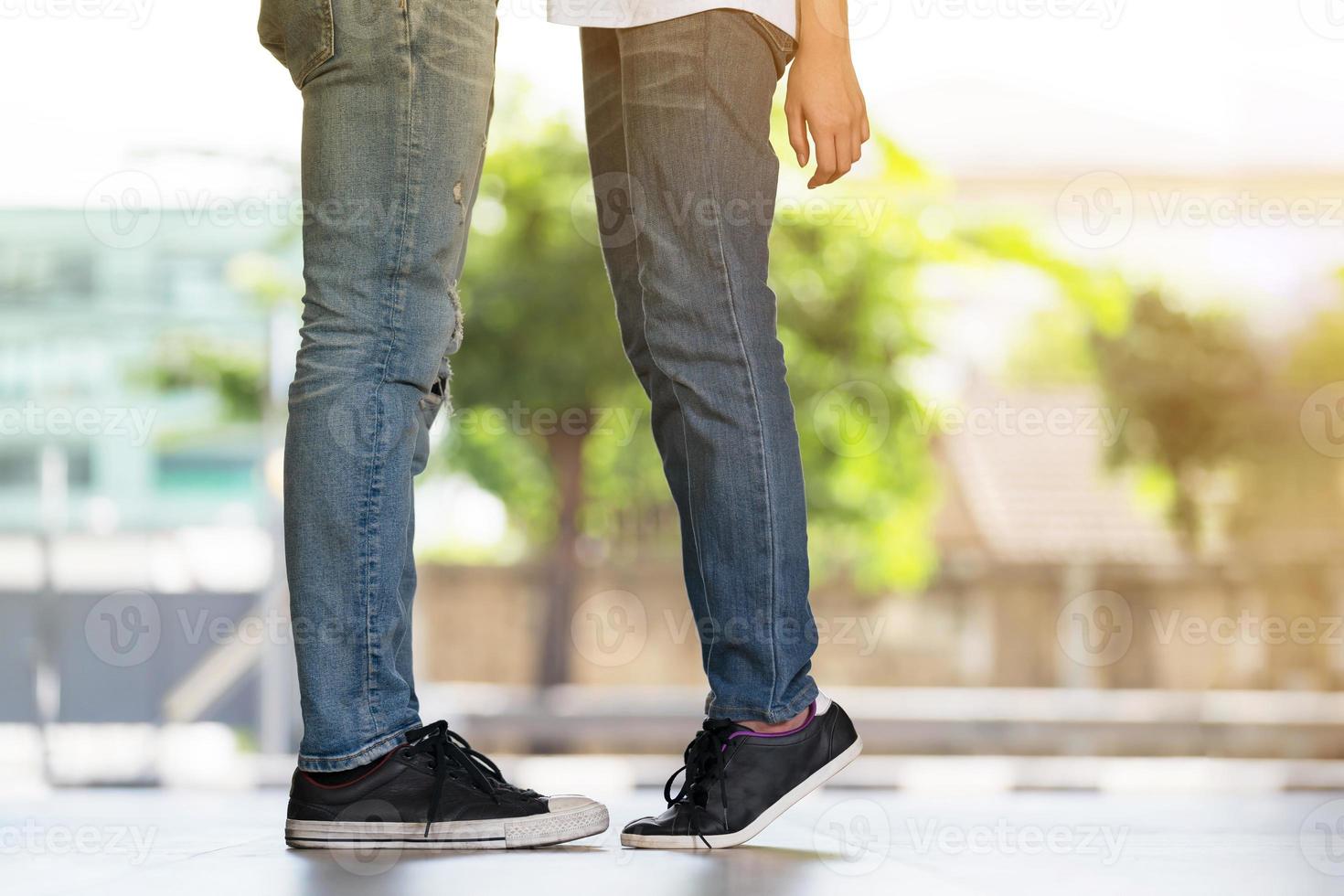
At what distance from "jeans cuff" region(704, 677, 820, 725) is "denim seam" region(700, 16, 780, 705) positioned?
1cm

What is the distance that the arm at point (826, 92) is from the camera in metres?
1.08

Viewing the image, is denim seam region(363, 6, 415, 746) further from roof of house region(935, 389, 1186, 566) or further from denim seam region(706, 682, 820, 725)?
roof of house region(935, 389, 1186, 566)

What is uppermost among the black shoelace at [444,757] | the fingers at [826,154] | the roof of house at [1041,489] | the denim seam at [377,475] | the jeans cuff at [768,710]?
the fingers at [826,154]

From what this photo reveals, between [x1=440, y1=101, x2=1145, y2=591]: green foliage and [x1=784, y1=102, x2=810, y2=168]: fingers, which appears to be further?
[x1=440, y1=101, x2=1145, y2=591]: green foliage

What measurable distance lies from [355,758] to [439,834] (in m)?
0.09

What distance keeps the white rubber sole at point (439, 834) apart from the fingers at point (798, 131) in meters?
0.58

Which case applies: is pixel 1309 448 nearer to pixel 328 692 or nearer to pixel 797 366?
pixel 797 366

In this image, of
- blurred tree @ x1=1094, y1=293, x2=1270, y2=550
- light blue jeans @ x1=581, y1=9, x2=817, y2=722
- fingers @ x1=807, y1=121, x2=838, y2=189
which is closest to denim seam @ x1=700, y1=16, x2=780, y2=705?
light blue jeans @ x1=581, y1=9, x2=817, y2=722

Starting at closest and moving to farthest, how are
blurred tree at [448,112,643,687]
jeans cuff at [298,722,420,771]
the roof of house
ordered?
jeans cuff at [298,722,420,771] < blurred tree at [448,112,643,687] < the roof of house

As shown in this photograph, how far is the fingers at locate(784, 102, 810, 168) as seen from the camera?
1089mm

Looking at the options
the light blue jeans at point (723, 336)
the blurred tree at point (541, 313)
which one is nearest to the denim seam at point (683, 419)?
the light blue jeans at point (723, 336)

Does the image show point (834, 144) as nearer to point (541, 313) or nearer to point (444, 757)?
point (444, 757)

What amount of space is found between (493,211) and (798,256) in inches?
65.1

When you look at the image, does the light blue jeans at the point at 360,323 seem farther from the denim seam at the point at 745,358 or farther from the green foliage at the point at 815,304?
the green foliage at the point at 815,304
